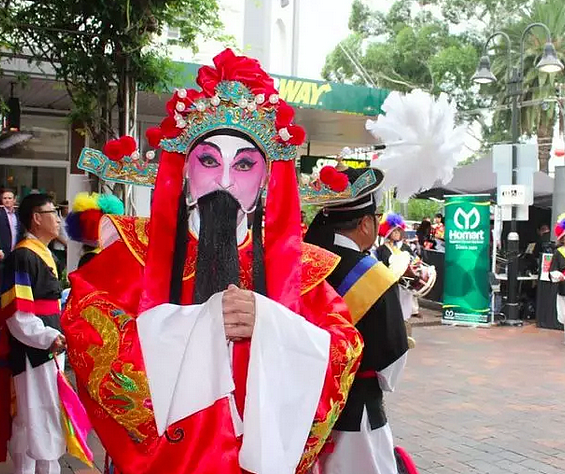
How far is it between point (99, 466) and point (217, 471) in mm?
3017

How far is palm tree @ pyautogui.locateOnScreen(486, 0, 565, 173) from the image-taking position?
2597cm

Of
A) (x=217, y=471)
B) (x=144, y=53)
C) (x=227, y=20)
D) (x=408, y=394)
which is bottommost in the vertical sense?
(x=408, y=394)

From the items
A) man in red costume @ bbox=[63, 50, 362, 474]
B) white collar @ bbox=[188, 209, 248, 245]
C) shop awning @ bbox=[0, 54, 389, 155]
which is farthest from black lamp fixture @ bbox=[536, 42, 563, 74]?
white collar @ bbox=[188, 209, 248, 245]

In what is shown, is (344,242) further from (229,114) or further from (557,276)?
(557,276)

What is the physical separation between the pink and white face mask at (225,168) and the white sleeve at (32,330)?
191cm

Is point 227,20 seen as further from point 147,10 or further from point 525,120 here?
point 525,120

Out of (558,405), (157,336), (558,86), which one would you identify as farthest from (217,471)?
(558,86)

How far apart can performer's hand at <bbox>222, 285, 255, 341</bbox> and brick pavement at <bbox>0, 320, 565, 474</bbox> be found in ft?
9.88

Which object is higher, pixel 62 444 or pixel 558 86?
pixel 558 86

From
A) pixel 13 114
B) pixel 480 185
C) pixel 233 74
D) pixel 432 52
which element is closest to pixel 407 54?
pixel 432 52

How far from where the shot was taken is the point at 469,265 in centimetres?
1159

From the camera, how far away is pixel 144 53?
247 inches

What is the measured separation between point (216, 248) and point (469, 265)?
9981 mm

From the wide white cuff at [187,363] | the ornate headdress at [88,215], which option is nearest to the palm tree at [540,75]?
the ornate headdress at [88,215]
